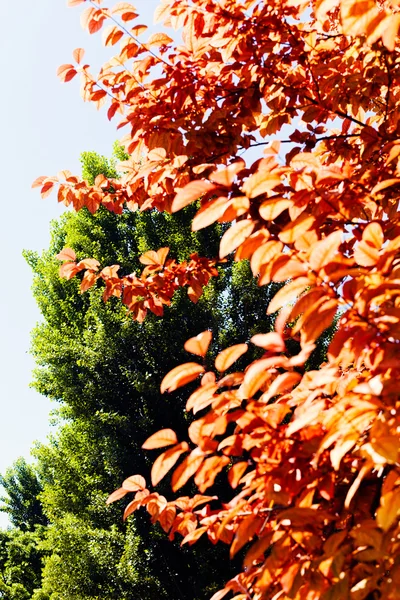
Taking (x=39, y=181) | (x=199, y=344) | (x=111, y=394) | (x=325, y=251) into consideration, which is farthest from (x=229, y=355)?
(x=111, y=394)

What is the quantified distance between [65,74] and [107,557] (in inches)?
244

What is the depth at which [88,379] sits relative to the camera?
7.95 meters

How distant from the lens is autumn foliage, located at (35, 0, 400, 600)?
0.86 metres

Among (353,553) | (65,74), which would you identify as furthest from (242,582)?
(65,74)

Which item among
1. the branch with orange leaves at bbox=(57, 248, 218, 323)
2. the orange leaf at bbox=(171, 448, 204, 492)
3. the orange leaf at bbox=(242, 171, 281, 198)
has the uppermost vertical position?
the branch with orange leaves at bbox=(57, 248, 218, 323)

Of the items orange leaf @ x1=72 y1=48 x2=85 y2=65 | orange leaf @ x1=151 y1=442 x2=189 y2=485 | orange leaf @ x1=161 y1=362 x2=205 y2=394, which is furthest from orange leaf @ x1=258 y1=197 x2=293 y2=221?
orange leaf @ x1=72 y1=48 x2=85 y2=65

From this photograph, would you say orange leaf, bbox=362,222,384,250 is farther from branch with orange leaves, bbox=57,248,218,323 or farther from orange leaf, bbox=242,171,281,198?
branch with orange leaves, bbox=57,248,218,323

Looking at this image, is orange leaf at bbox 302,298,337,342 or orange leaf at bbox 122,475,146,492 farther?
orange leaf at bbox 122,475,146,492

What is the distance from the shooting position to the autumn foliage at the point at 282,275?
857 millimetres

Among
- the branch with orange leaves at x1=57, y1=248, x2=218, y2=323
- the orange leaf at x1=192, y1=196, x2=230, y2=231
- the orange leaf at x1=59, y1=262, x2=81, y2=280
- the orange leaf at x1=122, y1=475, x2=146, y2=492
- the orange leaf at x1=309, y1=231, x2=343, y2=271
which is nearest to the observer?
the orange leaf at x1=309, y1=231, x2=343, y2=271

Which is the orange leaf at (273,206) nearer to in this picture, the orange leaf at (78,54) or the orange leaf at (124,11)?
the orange leaf at (124,11)

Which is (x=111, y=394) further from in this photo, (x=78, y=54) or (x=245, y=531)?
(x=245, y=531)

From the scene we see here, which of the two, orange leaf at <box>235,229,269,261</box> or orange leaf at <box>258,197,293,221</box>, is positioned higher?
orange leaf at <box>258,197,293,221</box>

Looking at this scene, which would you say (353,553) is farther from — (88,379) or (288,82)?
(88,379)
